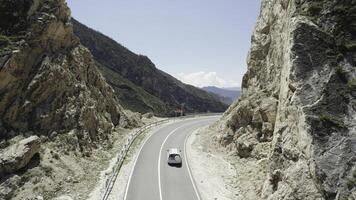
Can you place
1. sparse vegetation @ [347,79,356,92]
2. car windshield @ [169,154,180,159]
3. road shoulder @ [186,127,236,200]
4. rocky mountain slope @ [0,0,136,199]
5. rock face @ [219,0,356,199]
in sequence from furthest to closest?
car windshield @ [169,154,180,159] → rocky mountain slope @ [0,0,136,199] → road shoulder @ [186,127,236,200] → sparse vegetation @ [347,79,356,92] → rock face @ [219,0,356,199]

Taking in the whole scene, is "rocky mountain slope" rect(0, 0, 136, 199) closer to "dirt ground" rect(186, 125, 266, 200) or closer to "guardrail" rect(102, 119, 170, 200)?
"guardrail" rect(102, 119, 170, 200)

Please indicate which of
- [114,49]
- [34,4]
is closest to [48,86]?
[34,4]

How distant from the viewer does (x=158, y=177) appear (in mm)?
35469

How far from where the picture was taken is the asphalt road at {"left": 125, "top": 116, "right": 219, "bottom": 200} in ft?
102

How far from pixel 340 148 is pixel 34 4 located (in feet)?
118

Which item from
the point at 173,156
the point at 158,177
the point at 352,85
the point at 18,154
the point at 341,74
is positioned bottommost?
the point at 158,177

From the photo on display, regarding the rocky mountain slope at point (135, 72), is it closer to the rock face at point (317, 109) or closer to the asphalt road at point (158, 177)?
the asphalt road at point (158, 177)

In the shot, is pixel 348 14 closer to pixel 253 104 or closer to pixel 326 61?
pixel 326 61

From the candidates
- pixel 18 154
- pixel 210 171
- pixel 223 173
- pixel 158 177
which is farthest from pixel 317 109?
pixel 18 154

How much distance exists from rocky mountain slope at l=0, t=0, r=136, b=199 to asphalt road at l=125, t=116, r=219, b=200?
17.4 feet

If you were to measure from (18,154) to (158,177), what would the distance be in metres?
12.8

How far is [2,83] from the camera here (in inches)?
1465

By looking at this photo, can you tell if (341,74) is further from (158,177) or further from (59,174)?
(59,174)

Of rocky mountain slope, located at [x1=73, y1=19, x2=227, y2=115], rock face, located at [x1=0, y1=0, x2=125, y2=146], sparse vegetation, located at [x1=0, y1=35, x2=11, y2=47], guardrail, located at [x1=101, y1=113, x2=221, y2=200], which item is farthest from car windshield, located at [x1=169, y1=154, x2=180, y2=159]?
rocky mountain slope, located at [x1=73, y1=19, x2=227, y2=115]
